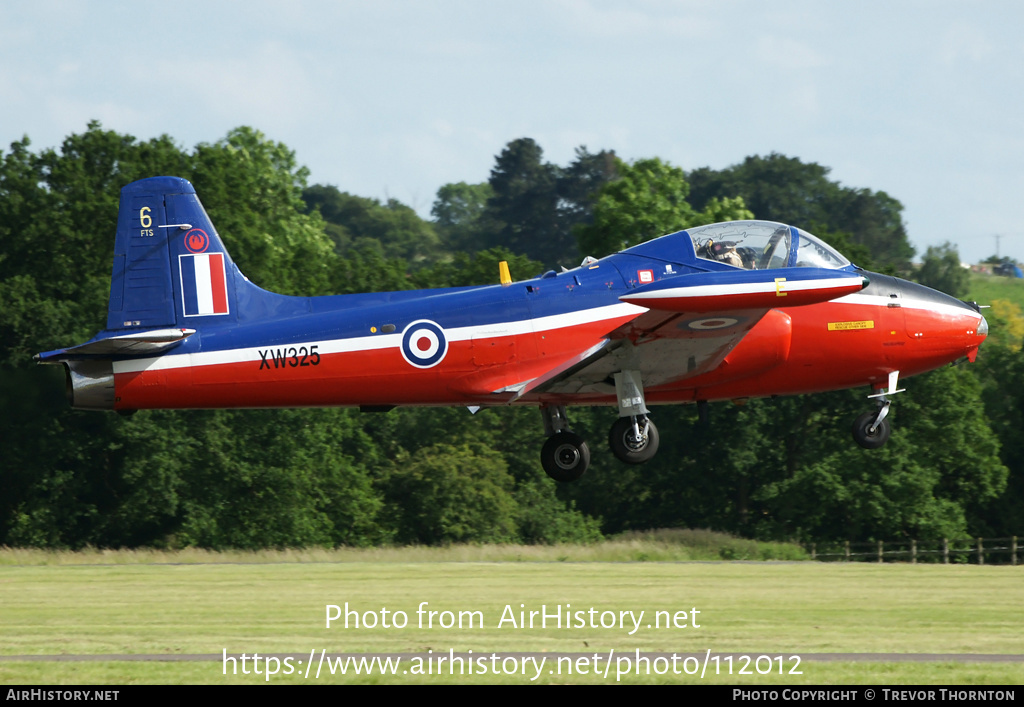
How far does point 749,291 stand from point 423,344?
14.9 feet

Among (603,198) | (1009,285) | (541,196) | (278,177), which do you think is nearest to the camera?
(603,198)

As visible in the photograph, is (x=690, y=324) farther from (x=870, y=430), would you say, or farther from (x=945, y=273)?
(x=945, y=273)

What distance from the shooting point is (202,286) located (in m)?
18.0

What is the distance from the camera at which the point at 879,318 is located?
1836cm

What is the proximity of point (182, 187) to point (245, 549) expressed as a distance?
29.2m

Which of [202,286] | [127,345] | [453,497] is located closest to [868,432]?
[202,286]

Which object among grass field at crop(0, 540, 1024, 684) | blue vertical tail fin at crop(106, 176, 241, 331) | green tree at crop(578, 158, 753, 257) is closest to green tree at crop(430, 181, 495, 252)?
green tree at crop(578, 158, 753, 257)

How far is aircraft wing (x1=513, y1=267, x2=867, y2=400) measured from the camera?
1570 cm

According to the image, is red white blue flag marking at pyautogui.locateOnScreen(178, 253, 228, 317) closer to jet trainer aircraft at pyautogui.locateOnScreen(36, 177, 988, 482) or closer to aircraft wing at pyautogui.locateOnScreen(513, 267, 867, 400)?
jet trainer aircraft at pyautogui.locateOnScreen(36, 177, 988, 482)

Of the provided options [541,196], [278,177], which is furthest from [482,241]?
[278,177]

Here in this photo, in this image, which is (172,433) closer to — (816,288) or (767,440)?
(767,440)

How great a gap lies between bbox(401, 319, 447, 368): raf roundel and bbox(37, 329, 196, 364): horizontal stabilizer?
305 cm
